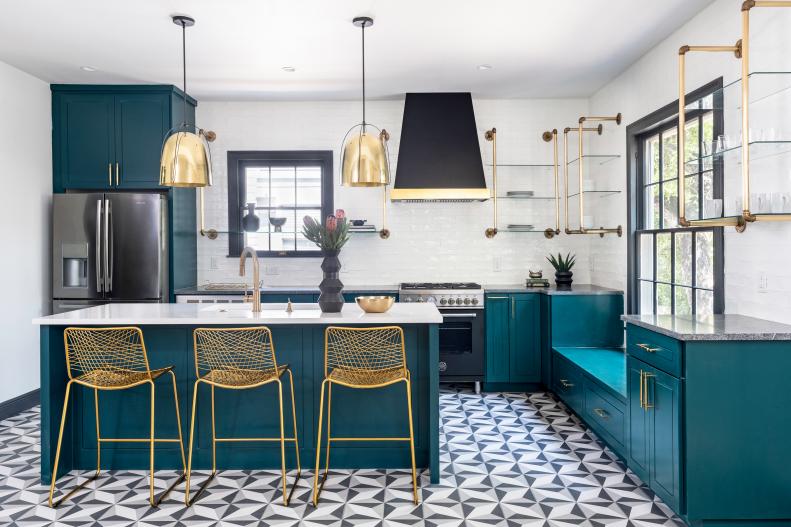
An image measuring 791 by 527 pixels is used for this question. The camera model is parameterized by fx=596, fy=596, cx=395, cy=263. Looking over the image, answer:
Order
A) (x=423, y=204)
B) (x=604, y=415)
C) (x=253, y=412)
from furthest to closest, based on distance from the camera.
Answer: (x=423, y=204)
(x=604, y=415)
(x=253, y=412)

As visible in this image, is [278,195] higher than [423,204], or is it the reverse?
[278,195]

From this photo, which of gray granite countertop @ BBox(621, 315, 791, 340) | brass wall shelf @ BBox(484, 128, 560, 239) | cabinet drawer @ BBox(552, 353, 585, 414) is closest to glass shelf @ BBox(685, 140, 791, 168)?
Result: gray granite countertop @ BBox(621, 315, 791, 340)

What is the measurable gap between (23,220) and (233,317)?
2.88 meters

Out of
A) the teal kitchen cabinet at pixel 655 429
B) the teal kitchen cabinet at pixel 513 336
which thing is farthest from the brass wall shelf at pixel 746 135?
the teal kitchen cabinet at pixel 513 336

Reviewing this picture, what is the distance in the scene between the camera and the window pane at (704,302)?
3814 millimetres

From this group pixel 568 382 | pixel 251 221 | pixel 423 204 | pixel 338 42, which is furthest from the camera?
pixel 423 204

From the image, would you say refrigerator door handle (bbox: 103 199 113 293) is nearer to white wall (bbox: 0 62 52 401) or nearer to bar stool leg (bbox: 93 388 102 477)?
white wall (bbox: 0 62 52 401)

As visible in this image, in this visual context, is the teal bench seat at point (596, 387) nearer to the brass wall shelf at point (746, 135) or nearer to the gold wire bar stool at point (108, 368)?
the brass wall shelf at point (746, 135)

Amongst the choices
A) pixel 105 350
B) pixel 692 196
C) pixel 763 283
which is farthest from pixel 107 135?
pixel 763 283

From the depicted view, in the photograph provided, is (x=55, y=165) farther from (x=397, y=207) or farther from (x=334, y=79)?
(x=397, y=207)

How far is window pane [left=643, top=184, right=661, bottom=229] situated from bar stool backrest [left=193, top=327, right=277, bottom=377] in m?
3.21

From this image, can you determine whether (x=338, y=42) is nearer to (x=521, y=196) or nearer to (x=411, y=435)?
(x=521, y=196)

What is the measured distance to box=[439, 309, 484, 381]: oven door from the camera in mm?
5480

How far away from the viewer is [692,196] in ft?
13.4
